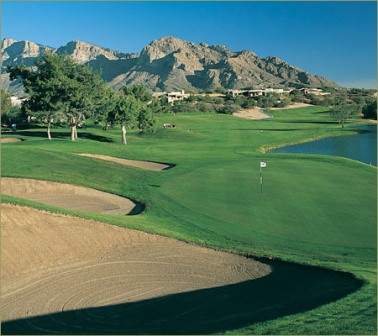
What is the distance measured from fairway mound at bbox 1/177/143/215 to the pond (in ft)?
136

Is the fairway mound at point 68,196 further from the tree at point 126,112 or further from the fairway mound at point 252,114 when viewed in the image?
the fairway mound at point 252,114

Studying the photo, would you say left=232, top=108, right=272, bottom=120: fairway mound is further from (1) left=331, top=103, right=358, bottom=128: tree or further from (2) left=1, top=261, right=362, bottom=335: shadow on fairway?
(2) left=1, top=261, right=362, bottom=335: shadow on fairway

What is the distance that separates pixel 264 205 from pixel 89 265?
13002 mm

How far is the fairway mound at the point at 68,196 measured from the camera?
28875 millimetres

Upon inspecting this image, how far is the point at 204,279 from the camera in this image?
675 inches

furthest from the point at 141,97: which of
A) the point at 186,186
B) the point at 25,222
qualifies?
the point at 25,222

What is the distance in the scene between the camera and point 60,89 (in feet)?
220

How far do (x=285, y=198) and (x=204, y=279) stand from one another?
13.9m

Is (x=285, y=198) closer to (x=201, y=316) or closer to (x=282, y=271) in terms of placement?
(x=282, y=271)

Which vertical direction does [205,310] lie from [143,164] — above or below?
below

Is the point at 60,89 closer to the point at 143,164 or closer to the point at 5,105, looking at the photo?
the point at 143,164

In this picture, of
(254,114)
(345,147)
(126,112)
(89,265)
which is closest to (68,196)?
(89,265)

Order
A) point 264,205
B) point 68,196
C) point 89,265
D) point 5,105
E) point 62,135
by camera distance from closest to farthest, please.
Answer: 1. point 89,265
2. point 264,205
3. point 68,196
4. point 62,135
5. point 5,105

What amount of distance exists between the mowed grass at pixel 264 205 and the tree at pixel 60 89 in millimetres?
11398
